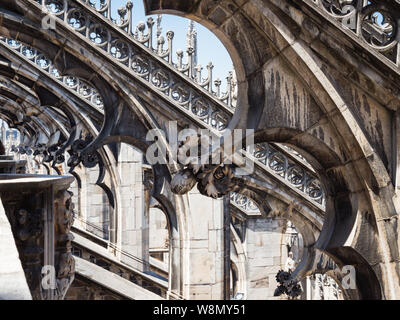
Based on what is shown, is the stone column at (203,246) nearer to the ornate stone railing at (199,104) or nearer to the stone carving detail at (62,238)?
the ornate stone railing at (199,104)

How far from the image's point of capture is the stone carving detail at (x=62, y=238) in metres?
3.99

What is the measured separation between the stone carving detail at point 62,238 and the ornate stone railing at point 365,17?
80.3 inches

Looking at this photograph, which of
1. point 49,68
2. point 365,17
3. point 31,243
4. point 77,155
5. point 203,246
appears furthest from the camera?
point 49,68

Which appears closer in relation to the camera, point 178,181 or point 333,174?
point 178,181

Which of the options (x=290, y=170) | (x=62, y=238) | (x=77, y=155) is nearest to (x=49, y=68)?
(x=77, y=155)

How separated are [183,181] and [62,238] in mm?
1030

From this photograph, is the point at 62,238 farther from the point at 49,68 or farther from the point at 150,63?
the point at 49,68

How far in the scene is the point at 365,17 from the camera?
11.4ft

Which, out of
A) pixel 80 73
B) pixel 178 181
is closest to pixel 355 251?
pixel 178 181

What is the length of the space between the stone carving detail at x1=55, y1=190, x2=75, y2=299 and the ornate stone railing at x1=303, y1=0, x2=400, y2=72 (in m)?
2.04

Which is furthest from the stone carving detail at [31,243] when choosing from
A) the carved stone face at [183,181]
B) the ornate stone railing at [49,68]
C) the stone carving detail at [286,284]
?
the ornate stone railing at [49,68]
